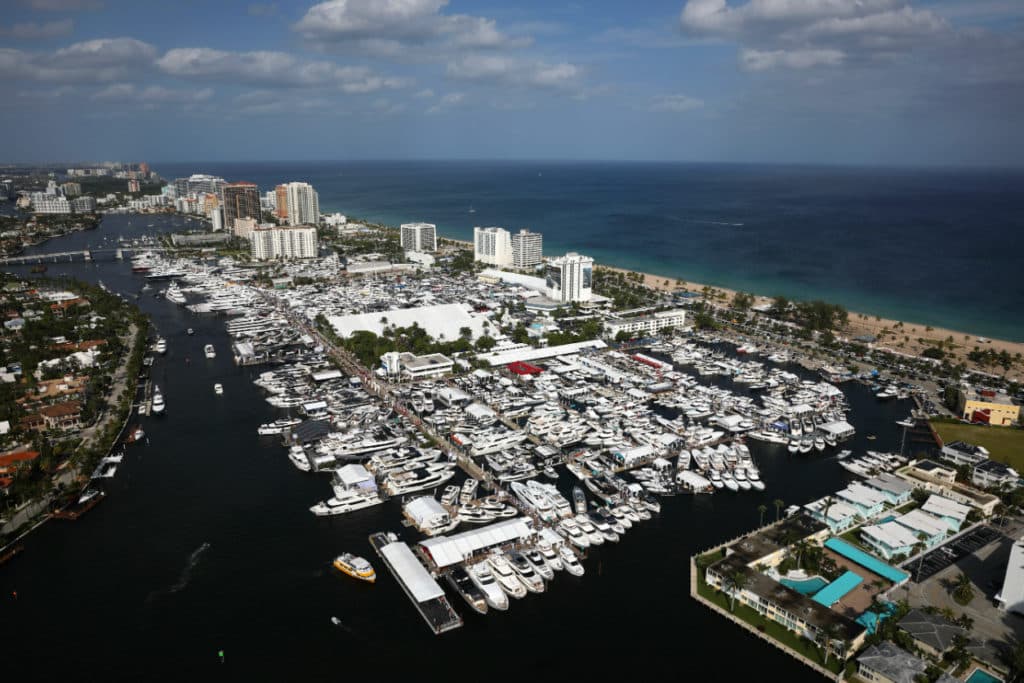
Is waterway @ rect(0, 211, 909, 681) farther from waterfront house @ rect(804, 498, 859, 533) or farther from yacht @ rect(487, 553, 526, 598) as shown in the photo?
waterfront house @ rect(804, 498, 859, 533)

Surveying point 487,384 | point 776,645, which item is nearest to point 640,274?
point 487,384

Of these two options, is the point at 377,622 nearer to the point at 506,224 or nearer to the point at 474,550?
the point at 474,550

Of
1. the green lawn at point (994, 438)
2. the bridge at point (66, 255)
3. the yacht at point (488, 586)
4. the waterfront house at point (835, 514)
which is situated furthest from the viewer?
the bridge at point (66, 255)

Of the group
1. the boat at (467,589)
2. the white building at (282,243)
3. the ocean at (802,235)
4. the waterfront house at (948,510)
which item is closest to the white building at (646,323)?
the ocean at (802,235)

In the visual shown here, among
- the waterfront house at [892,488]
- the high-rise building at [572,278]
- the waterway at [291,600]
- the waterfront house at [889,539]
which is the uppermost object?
the high-rise building at [572,278]

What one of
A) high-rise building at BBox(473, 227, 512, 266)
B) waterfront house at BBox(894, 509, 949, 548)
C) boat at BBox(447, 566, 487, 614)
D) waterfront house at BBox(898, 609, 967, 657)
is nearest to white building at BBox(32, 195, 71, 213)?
high-rise building at BBox(473, 227, 512, 266)

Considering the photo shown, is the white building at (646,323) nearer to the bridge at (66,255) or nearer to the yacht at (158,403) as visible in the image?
the yacht at (158,403)

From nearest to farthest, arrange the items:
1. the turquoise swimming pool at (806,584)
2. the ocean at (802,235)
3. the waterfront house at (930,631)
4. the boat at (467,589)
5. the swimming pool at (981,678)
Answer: the swimming pool at (981,678), the waterfront house at (930,631), the boat at (467,589), the turquoise swimming pool at (806,584), the ocean at (802,235)
